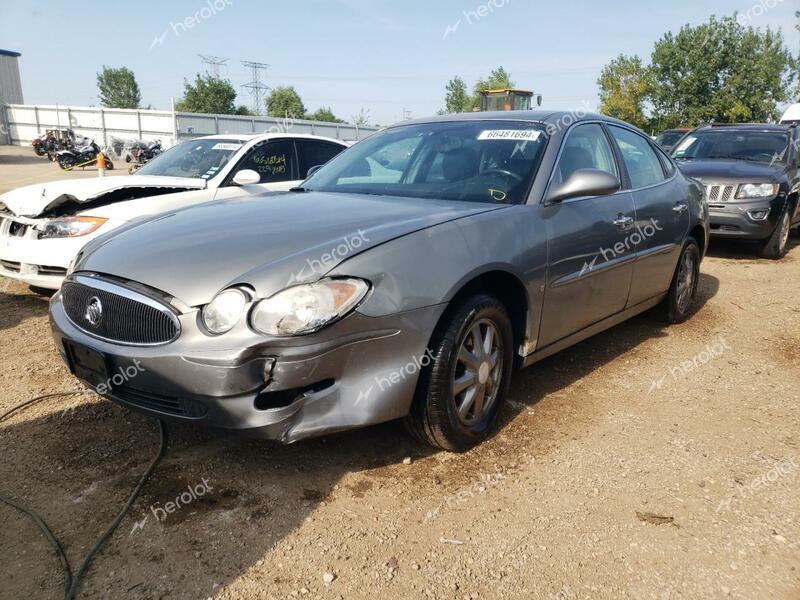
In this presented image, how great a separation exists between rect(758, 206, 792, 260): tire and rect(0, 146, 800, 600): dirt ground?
4.87 metres

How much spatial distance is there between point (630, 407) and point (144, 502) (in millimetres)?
2563

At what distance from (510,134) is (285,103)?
263 feet

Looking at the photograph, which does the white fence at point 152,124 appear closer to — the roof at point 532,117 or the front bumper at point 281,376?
the roof at point 532,117

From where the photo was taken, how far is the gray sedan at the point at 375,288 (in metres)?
2.26

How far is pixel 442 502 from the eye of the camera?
99.2 inches

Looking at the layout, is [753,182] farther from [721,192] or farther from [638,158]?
[638,158]

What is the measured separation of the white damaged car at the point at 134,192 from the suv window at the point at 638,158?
8.92ft

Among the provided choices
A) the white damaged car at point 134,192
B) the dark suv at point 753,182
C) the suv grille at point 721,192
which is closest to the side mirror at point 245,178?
the white damaged car at point 134,192

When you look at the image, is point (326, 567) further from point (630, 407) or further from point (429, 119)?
point (429, 119)

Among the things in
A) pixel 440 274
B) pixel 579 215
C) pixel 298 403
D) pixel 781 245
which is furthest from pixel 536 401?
pixel 781 245

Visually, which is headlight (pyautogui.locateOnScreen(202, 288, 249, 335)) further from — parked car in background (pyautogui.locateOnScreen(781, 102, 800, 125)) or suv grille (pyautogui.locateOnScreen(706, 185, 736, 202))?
parked car in background (pyautogui.locateOnScreen(781, 102, 800, 125))

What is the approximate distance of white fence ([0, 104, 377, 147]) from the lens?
30.6 metres

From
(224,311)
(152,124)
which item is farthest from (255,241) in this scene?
(152,124)

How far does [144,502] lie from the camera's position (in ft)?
8.07
